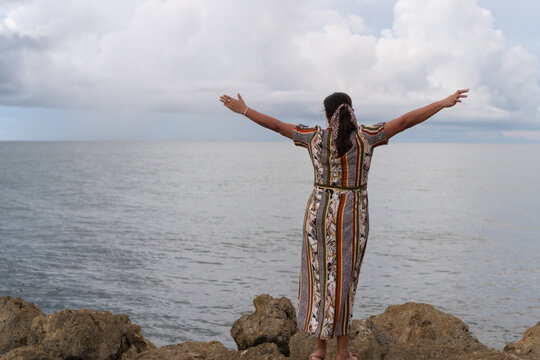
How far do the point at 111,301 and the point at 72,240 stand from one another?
10.1 m

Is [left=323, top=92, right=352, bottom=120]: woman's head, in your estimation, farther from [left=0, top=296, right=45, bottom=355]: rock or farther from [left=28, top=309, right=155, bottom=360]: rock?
[left=0, top=296, right=45, bottom=355]: rock

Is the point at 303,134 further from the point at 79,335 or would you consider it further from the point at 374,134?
the point at 79,335

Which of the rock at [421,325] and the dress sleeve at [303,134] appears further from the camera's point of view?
the rock at [421,325]

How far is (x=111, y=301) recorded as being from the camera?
15273 millimetres

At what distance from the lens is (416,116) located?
4.76 meters

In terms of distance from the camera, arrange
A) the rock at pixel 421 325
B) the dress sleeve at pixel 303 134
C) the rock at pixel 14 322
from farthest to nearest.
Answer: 1. the rock at pixel 421 325
2. the rock at pixel 14 322
3. the dress sleeve at pixel 303 134

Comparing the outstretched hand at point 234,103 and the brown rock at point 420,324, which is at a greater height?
the outstretched hand at point 234,103

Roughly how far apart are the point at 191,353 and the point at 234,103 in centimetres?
299

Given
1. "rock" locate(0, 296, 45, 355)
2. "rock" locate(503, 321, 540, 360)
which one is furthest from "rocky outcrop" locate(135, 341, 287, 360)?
"rock" locate(503, 321, 540, 360)

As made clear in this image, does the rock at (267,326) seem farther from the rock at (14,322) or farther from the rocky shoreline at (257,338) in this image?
the rock at (14,322)

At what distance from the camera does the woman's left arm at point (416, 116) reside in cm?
476

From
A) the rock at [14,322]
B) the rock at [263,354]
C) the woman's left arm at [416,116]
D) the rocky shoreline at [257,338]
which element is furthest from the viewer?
the rock at [14,322]

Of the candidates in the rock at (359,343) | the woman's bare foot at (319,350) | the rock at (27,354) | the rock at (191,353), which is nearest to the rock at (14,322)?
the rock at (27,354)

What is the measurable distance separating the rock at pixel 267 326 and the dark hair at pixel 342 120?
10.9ft
